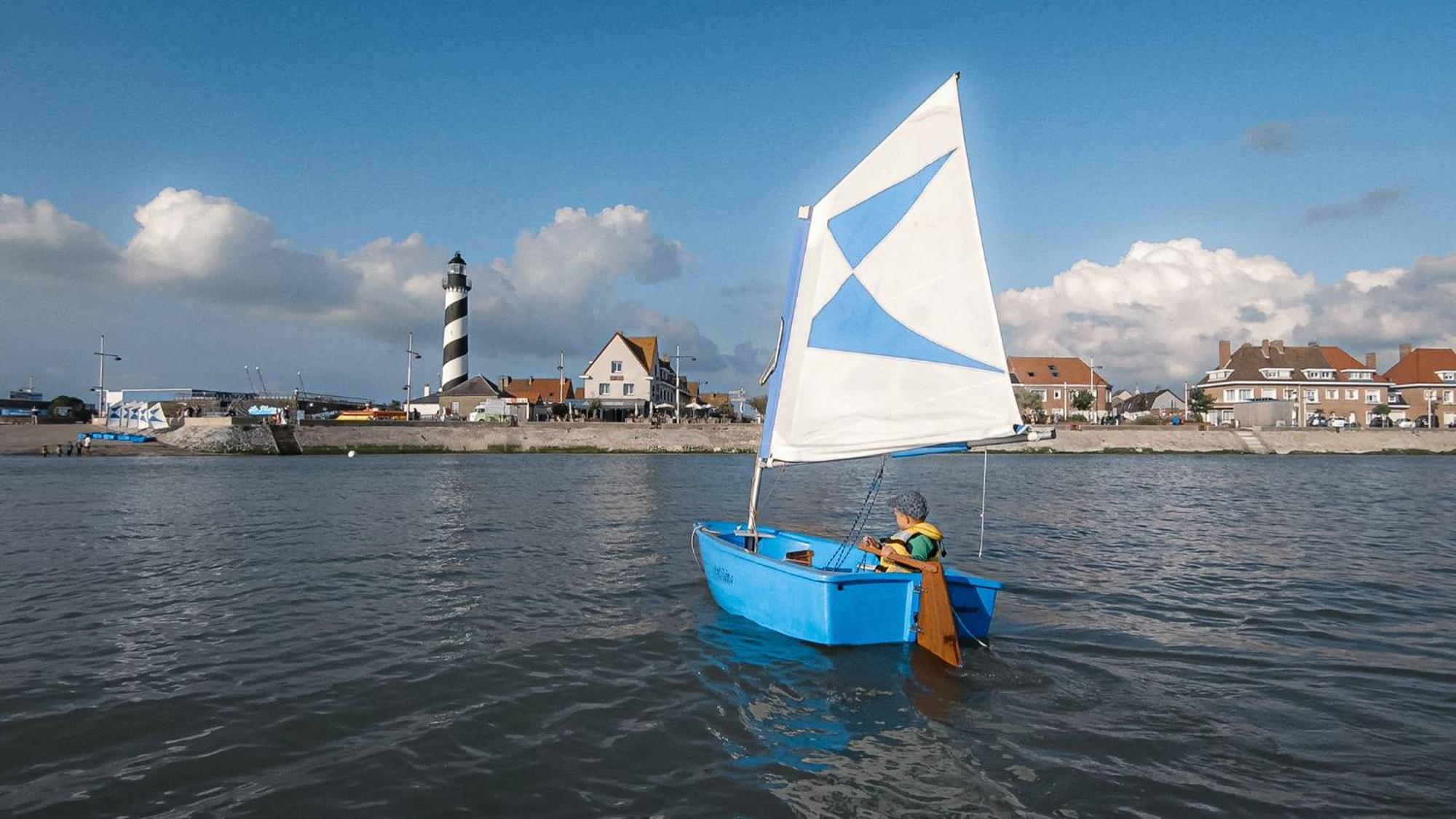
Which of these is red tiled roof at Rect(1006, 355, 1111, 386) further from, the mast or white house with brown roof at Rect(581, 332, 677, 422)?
the mast

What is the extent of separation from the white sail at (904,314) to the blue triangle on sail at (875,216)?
0.6 inches

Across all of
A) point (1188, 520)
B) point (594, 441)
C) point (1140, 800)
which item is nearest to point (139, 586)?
point (1140, 800)

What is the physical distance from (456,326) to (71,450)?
37438 mm

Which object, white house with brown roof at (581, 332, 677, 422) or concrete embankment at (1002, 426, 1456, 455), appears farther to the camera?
white house with brown roof at (581, 332, 677, 422)

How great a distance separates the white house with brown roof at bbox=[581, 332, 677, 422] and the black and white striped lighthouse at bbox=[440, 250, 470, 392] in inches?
566

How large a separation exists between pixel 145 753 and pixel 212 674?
2.40 meters

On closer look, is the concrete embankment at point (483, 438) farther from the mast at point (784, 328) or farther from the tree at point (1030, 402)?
the mast at point (784, 328)

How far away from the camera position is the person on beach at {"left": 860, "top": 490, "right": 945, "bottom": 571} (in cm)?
995

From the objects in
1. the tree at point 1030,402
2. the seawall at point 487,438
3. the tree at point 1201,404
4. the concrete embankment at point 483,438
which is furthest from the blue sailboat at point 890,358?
the tree at point 1201,404

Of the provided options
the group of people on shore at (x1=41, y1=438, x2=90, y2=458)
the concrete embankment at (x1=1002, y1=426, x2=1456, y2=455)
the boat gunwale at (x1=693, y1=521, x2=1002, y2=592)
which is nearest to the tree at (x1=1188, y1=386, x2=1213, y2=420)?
the concrete embankment at (x1=1002, y1=426, x2=1456, y2=455)

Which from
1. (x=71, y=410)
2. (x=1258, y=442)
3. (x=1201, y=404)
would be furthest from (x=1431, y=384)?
(x=71, y=410)

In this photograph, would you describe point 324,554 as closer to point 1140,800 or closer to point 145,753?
point 145,753

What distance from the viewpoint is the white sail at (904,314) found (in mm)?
10531

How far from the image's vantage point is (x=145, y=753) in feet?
23.2
